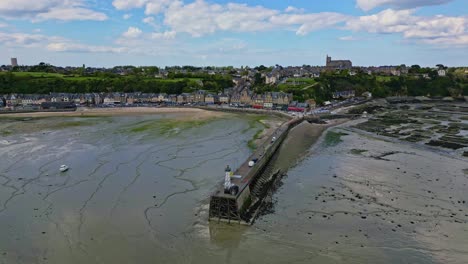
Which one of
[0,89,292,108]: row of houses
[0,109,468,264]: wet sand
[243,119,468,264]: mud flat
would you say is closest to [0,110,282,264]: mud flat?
[0,109,468,264]: wet sand

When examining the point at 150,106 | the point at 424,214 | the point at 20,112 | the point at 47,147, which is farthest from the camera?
the point at 150,106

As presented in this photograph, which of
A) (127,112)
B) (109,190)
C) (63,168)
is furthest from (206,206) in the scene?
(127,112)

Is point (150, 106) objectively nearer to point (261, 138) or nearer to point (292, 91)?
point (292, 91)

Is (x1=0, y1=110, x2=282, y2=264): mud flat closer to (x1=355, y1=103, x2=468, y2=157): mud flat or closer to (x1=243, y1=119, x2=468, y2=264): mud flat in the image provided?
(x1=243, y1=119, x2=468, y2=264): mud flat

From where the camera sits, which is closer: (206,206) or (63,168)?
(206,206)

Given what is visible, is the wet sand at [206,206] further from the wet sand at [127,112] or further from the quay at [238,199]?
the wet sand at [127,112]

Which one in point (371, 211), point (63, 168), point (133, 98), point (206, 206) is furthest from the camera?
point (133, 98)

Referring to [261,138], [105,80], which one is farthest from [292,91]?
[105,80]

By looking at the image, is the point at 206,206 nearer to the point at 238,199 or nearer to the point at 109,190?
the point at 238,199
